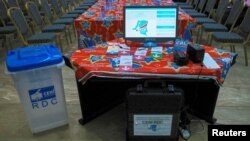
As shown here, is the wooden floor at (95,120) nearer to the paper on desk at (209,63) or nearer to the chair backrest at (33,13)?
the paper on desk at (209,63)

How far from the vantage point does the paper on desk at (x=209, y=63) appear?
159 centimetres

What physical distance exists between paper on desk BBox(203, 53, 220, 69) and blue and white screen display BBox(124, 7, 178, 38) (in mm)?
346

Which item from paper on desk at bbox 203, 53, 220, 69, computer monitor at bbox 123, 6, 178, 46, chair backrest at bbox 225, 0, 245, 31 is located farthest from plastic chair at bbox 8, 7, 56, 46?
chair backrest at bbox 225, 0, 245, 31

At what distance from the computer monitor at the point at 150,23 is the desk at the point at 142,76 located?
0.11 metres

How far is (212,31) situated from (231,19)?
48 centimetres

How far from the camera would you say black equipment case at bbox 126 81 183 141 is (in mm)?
1515

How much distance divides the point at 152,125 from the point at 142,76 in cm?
38

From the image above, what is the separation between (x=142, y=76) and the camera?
1.57 m

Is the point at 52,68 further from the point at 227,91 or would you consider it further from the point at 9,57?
the point at 227,91

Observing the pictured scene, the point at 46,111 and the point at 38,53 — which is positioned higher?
the point at 38,53

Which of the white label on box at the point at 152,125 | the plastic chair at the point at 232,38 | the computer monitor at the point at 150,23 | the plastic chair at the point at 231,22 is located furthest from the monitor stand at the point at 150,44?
the plastic chair at the point at 231,22

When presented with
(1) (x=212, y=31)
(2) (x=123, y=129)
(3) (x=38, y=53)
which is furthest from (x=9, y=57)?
(1) (x=212, y=31)

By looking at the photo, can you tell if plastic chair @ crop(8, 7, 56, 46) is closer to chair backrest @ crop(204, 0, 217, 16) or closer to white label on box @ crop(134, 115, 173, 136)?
white label on box @ crop(134, 115, 173, 136)

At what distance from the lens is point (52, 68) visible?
1721 millimetres
